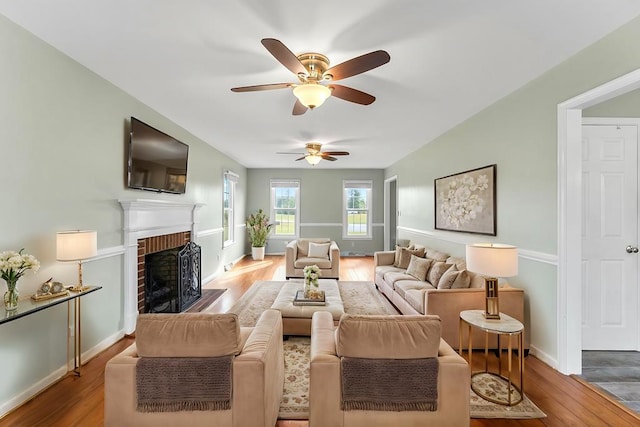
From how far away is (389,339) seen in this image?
1.60 metres

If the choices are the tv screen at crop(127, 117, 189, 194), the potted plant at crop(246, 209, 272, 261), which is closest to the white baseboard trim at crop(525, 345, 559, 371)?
the tv screen at crop(127, 117, 189, 194)

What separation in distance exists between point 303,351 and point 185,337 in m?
1.62

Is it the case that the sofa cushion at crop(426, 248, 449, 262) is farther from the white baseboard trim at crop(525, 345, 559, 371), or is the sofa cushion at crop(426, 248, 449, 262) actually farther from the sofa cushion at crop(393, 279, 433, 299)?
the white baseboard trim at crop(525, 345, 559, 371)

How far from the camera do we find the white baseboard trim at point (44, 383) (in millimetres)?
2027

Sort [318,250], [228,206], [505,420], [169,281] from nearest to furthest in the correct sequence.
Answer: [505,420]
[169,281]
[318,250]
[228,206]

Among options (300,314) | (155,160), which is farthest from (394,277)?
(155,160)

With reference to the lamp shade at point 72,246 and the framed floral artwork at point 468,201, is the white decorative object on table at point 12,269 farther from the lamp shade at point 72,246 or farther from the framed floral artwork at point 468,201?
the framed floral artwork at point 468,201

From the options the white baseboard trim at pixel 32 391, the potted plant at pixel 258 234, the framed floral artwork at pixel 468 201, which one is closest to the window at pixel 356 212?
the potted plant at pixel 258 234

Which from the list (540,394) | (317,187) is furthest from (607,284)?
(317,187)

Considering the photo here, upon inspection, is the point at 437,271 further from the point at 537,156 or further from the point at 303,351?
the point at 303,351

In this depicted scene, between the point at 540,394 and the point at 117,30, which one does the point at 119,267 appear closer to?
the point at 117,30

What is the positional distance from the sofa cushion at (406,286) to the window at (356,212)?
4722 mm

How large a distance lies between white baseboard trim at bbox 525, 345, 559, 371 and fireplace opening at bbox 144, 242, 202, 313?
411cm

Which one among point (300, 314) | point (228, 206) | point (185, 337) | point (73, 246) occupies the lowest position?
point (300, 314)
